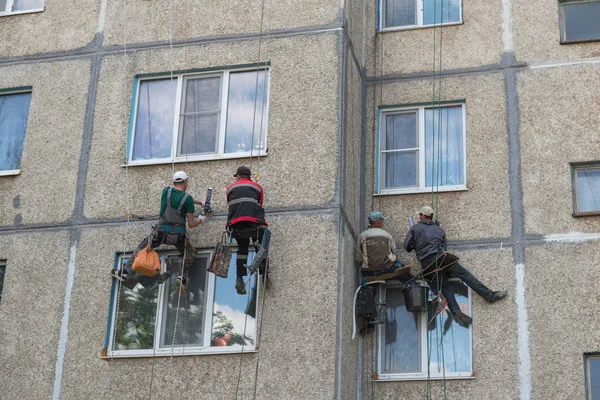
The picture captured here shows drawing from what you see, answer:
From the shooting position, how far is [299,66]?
14.4m

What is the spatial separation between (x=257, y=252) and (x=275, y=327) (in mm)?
933

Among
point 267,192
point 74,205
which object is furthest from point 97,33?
point 267,192

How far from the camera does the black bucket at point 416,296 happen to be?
45.3ft

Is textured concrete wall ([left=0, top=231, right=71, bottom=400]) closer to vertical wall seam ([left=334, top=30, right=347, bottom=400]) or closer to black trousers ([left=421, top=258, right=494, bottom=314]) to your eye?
vertical wall seam ([left=334, top=30, right=347, bottom=400])

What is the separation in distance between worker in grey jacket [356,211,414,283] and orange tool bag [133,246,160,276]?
2.62m

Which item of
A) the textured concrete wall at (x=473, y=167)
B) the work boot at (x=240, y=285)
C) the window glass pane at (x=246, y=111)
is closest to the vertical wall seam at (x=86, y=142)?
the window glass pane at (x=246, y=111)

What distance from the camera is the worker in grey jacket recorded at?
13906 millimetres

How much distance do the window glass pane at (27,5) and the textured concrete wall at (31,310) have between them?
12.5 feet

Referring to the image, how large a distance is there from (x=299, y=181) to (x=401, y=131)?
2336 mm

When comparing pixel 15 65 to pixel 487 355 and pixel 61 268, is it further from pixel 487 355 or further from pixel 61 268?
pixel 487 355

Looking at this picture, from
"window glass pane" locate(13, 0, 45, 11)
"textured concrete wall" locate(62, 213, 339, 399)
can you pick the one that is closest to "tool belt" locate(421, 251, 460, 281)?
"textured concrete wall" locate(62, 213, 339, 399)

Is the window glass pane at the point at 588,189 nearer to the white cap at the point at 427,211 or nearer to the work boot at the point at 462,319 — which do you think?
the white cap at the point at 427,211

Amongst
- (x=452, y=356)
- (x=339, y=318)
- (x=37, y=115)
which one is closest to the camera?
(x=339, y=318)

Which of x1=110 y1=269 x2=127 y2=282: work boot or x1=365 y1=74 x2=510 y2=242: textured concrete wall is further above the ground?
x1=365 y1=74 x2=510 y2=242: textured concrete wall
